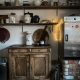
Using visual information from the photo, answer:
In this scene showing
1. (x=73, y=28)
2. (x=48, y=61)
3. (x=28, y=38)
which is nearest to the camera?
(x=73, y=28)

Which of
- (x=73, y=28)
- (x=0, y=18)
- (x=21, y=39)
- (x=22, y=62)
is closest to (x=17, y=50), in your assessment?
(x=22, y=62)

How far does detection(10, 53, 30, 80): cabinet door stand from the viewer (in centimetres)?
470

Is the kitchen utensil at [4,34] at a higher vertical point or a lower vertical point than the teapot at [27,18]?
lower

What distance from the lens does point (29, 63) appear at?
15.4 ft

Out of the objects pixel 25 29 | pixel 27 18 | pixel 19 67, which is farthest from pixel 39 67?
pixel 27 18

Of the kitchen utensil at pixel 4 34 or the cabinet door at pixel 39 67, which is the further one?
the kitchen utensil at pixel 4 34

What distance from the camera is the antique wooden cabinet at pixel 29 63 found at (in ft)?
15.3

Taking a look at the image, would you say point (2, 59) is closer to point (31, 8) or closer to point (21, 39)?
point (21, 39)

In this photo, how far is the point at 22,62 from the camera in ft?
15.5

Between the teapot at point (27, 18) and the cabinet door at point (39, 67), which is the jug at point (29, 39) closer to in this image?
the teapot at point (27, 18)

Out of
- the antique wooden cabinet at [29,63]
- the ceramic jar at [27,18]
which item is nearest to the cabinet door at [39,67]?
the antique wooden cabinet at [29,63]

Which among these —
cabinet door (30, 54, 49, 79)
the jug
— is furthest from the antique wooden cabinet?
the jug

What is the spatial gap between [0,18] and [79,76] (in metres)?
2.42

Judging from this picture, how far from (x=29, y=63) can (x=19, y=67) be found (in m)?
0.26
